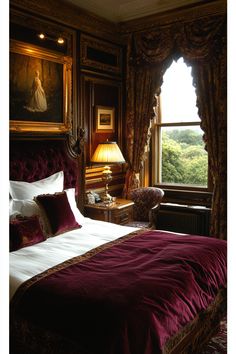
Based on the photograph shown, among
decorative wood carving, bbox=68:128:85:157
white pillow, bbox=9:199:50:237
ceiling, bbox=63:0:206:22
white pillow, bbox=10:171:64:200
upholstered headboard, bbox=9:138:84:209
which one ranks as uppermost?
ceiling, bbox=63:0:206:22

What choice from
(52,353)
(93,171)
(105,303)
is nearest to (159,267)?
(105,303)

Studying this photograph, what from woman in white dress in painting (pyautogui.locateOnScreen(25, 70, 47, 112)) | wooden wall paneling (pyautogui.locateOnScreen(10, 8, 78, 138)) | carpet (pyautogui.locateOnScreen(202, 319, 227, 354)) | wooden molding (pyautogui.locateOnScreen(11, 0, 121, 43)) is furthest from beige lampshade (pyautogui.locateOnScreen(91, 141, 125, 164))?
carpet (pyautogui.locateOnScreen(202, 319, 227, 354))

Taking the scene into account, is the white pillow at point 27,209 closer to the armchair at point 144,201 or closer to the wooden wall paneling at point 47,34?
the wooden wall paneling at point 47,34

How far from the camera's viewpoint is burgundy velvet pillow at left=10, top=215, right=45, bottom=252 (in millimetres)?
2714

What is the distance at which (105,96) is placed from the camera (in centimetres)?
471

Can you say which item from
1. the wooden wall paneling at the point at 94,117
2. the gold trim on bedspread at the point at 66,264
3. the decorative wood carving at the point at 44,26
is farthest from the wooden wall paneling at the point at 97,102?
the gold trim on bedspread at the point at 66,264

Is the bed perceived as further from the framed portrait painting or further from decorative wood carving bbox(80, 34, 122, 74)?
decorative wood carving bbox(80, 34, 122, 74)

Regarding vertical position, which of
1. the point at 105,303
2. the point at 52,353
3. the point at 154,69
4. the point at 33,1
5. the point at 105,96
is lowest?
the point at 52,353

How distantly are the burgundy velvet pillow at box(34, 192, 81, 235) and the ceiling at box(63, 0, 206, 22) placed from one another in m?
2.35

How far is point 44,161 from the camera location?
11.9ft

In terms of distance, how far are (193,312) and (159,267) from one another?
13.7 inches

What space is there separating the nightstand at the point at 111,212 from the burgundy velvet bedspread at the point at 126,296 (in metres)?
1.41

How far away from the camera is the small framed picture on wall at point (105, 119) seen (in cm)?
459

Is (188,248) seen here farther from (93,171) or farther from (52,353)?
(93,171)
